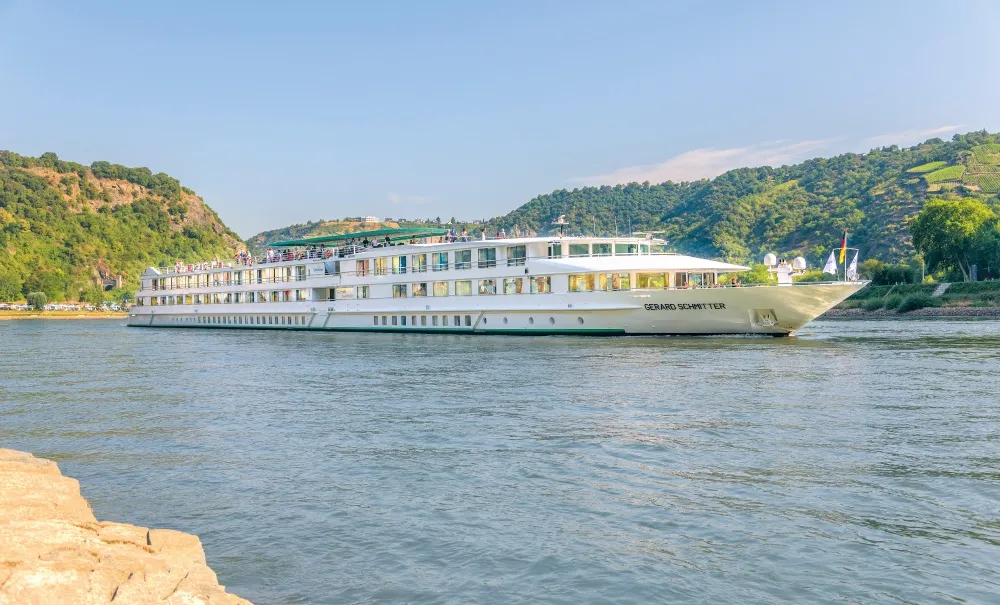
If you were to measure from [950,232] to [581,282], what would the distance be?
186 ft

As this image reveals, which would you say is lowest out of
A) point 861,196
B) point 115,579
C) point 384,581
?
point 384,581

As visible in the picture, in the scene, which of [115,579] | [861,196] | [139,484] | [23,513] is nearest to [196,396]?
[139,484]

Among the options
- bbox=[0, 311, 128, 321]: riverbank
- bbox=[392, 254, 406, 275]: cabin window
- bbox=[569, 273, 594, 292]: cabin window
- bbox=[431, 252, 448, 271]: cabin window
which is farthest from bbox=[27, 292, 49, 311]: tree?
bbox=[569, 273, 594, 292]: cabin window

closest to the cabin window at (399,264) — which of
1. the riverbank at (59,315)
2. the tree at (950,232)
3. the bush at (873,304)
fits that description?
the bush at (873,304)

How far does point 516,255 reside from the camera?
44.5 metres

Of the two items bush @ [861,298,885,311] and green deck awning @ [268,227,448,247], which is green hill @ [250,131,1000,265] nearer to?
bush @ [861,298,885,311]

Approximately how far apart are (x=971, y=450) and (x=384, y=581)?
10.3 metres

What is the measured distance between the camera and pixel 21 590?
16.8 ft

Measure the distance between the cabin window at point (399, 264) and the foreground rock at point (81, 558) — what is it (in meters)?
42.7

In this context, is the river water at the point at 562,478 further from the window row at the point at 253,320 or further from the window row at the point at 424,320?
the window row at the point at 253,320

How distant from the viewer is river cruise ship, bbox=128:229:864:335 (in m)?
37.2

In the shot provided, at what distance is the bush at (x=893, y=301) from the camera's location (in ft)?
241

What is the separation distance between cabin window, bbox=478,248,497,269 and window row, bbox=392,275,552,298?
2.90 ft

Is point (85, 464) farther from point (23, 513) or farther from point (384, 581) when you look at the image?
point (384, 581)
